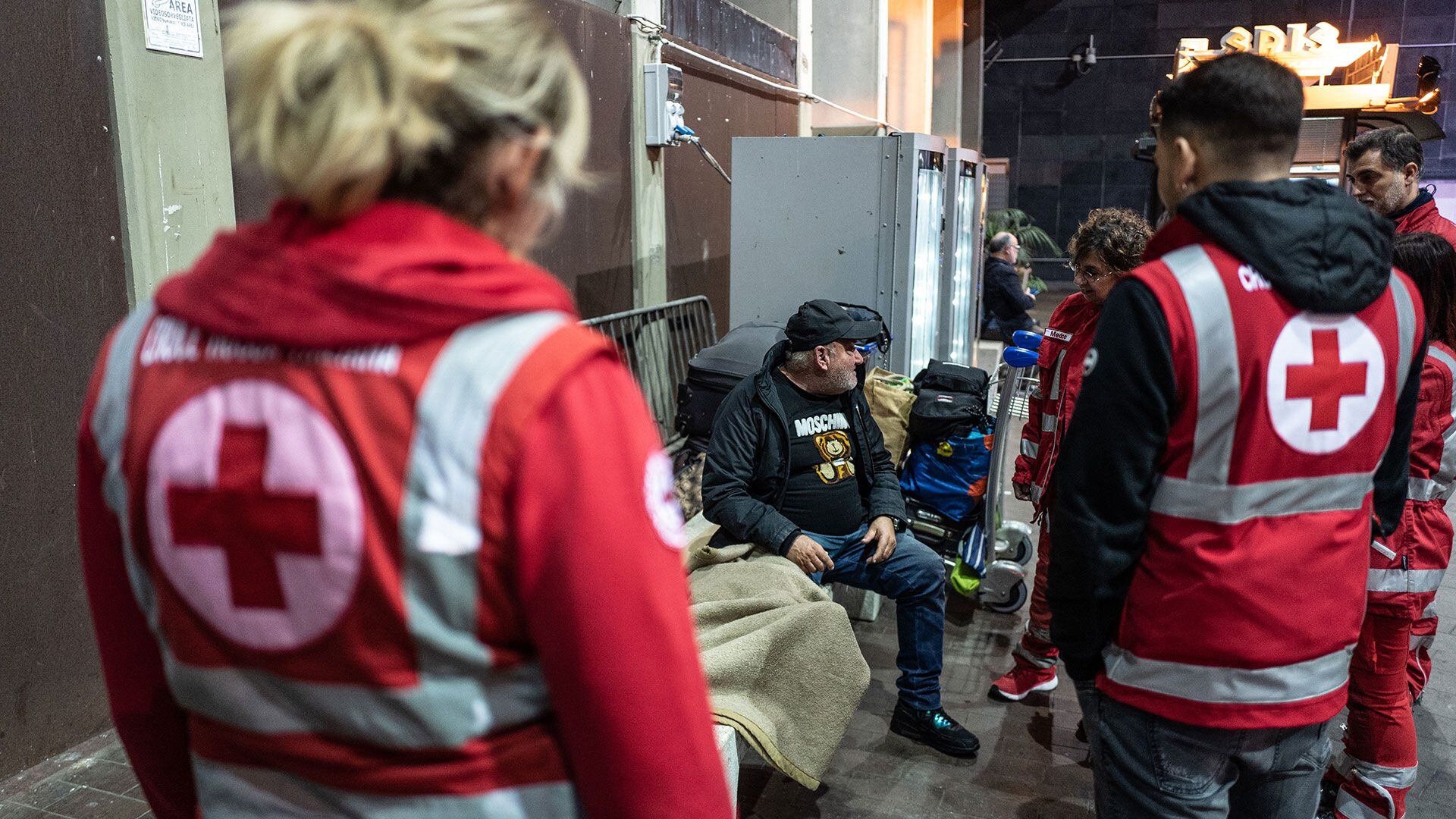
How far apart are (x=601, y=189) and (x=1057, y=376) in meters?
2.91

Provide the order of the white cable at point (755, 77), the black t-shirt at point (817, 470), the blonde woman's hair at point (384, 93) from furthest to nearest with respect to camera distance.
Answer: the white cable at point (755, 77) < the black t-shirt at point (817, 470) < the blonde woman's hair at point (384, 93)

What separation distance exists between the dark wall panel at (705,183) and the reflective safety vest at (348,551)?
5.73m

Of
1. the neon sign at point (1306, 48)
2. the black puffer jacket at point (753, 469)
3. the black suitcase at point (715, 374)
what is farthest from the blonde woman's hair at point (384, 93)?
the neon sign at point (1306, 48)

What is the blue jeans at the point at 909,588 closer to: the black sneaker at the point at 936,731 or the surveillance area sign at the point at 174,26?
the black sneaker at the point at 936,731

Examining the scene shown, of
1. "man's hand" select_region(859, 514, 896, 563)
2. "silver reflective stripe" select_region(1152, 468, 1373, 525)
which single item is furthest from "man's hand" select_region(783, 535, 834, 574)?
"silver reflective stripe" select_region(1152, 468, 1373, 525)

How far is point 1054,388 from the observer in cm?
377

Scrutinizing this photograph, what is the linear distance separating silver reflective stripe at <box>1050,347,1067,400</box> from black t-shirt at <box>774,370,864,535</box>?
2.49 feet

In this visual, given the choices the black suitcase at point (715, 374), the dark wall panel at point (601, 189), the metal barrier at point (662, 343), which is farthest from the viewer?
the metal barrier at point (662, 343)

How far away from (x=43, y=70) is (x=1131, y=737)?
3.25 m

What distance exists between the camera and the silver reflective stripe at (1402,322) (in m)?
1.80

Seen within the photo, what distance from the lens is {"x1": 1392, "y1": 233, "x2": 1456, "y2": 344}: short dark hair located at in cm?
280

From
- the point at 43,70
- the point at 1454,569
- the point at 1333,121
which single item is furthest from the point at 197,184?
the point at 1333,121

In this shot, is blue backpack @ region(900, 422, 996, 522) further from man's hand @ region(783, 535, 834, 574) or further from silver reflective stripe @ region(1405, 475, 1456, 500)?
silver reflective stripe @ region(1405, 475, 1456, 500)

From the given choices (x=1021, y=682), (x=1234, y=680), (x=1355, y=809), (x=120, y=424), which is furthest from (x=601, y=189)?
(x=120, y=424)
